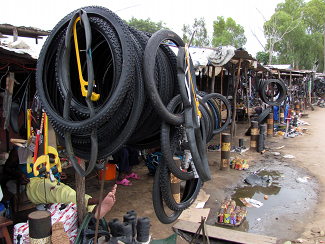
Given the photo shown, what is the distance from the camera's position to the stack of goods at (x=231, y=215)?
4.48 metres

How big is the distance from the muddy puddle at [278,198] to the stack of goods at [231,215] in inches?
4.0

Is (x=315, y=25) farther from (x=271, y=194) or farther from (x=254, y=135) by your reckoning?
(x=271, y=194)

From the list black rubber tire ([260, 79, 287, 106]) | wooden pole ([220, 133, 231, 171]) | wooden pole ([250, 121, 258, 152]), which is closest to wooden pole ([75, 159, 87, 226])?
wooden pole ([220, 133, 231, 171])

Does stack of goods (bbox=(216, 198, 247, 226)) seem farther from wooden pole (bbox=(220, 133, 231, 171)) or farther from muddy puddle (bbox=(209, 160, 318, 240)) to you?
wooden pole (bbox=(220, 133, 231, 171))

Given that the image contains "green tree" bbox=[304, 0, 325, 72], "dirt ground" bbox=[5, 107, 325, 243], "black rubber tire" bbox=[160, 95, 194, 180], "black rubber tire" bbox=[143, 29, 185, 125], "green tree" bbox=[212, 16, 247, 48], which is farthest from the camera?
"green tree" bbox=[212, 16, 247, 48]

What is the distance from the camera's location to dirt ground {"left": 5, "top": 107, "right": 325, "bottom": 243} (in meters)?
4.34

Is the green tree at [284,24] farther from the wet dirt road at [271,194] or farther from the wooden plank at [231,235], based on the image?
the wooden plank at [231,235]

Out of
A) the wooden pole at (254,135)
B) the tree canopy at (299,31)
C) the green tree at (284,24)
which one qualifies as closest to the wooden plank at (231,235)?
the wooden pole at (254,135)

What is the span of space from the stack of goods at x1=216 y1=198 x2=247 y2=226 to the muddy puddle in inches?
4.0

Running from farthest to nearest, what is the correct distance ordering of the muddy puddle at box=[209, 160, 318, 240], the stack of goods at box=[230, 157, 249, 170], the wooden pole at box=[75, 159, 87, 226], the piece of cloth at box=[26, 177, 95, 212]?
the stack of goods at box=[230, 157, 249, 170]
the muddy puddle at box=[209, 160, 318, 240]
the piece of cloth at box=[26, 177, 95, 212]
the wooden pole at box=[75, 159, 87, 226]

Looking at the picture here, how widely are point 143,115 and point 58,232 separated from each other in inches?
77.8

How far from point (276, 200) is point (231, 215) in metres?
1.60

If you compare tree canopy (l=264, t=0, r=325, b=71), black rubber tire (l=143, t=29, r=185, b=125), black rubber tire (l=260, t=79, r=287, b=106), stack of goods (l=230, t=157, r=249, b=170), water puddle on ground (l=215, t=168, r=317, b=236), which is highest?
tree canopy (l=264, t=0, r=325, b=71)

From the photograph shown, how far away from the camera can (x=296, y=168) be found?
7.50 meters
